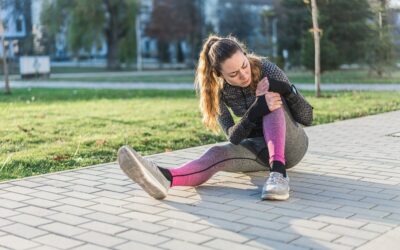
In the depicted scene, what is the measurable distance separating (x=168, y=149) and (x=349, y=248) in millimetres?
3804

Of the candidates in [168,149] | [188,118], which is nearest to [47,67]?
[188,118]

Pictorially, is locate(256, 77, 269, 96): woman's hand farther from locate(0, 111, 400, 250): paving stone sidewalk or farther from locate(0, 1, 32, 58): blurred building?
locate(0, 1, 32, 58): blurred building

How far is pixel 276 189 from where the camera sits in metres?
4.11

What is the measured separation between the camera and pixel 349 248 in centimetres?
311

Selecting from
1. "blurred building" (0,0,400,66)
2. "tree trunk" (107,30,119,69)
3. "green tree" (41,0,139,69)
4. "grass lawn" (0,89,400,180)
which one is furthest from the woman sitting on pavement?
"tree trunk" (107,30,119,69)

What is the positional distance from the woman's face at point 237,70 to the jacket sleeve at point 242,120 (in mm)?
179

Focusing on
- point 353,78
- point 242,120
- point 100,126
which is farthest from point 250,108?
point 353,78

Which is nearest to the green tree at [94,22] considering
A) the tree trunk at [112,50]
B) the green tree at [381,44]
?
the tree trunk at [112,50]

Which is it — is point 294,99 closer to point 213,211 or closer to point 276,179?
point 276,179

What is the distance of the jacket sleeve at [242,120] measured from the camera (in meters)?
4.34

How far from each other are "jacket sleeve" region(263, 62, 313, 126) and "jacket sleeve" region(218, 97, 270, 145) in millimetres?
209

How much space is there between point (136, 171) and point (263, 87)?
1.07 meters

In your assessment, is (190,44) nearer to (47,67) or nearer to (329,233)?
(47,67)

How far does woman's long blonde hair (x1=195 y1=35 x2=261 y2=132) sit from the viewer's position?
4.27m
